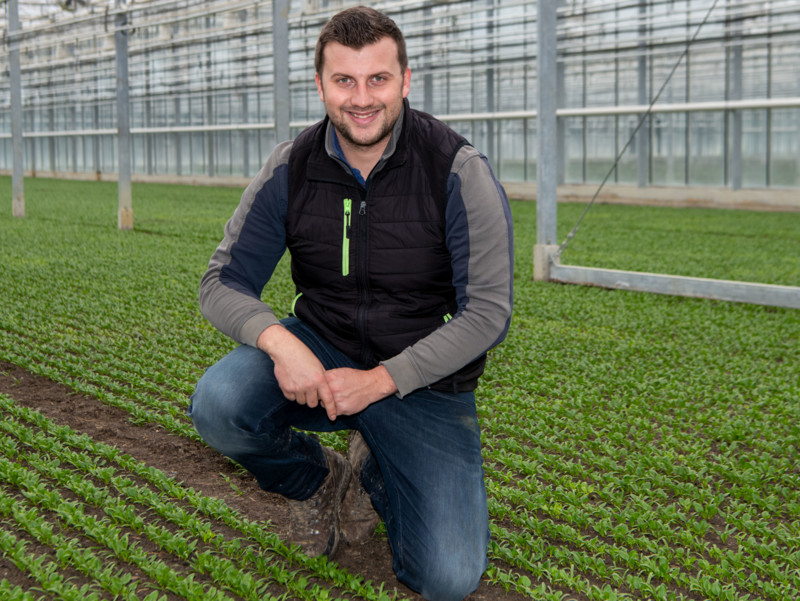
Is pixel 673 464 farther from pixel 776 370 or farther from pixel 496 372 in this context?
pixel 776 370

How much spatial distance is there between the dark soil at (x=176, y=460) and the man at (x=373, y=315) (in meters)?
0.13

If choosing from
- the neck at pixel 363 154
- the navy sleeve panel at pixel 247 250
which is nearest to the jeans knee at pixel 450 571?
the navy sleeve panel at pixel 247 250

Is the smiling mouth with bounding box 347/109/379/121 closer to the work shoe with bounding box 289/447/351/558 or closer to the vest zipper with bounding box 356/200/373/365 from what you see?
the vest zipper with bounding box 356/200/373/365

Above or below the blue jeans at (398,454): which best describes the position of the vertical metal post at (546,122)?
above

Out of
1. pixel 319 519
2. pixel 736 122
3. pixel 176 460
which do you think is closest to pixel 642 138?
pixel 736 122

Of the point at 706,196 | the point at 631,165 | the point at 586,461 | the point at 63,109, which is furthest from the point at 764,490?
the point at 63,109

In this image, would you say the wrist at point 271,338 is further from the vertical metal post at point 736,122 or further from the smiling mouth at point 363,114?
the vertical metal post at point 736,122

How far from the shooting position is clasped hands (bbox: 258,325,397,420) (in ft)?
6.86

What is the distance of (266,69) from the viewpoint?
2414 cm

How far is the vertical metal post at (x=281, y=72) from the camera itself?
27.3ft

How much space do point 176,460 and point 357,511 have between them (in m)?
0.84

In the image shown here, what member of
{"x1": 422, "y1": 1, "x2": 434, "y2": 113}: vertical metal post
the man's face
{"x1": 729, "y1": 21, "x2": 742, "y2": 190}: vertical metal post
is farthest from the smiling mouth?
{"x1": 422, "y1": 1, "x2": 434, "y2": 113}: vertical metal post

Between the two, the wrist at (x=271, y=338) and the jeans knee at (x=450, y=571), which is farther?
the wrist at (x=271, y=338)

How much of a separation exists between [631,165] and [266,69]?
412 inches
